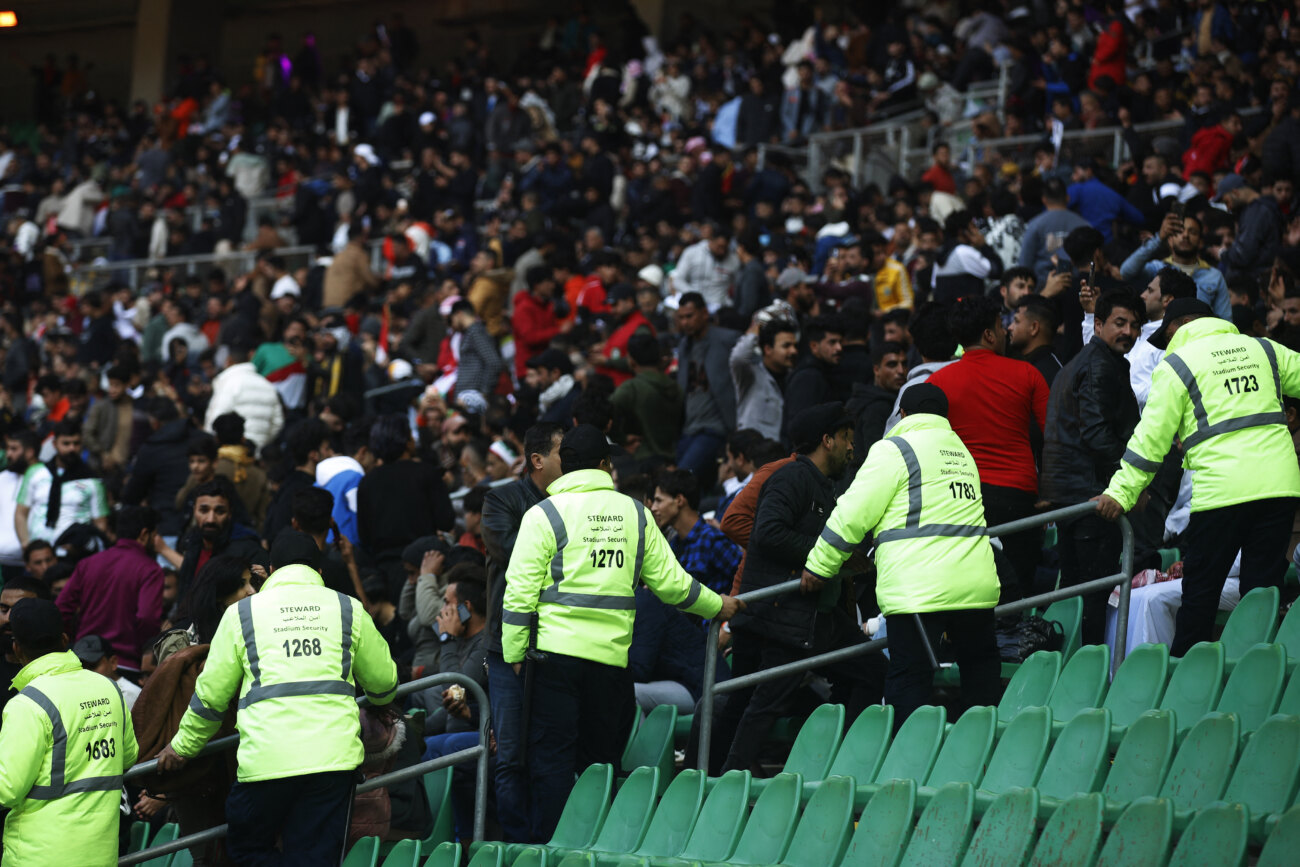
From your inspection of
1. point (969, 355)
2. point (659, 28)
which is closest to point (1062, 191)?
point (969, 355)

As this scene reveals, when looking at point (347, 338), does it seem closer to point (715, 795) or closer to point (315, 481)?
point (315, 481)

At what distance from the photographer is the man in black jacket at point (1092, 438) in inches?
258

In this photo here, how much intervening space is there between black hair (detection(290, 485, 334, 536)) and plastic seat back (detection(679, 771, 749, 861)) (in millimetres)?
2386

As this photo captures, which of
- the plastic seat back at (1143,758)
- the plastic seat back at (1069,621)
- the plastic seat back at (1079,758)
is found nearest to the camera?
the plastic seat back at (1143,758)

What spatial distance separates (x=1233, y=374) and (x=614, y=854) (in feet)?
10.2

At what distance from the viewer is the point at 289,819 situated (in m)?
5.43

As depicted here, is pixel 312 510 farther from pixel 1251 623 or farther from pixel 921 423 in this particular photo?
pixel 1251 623

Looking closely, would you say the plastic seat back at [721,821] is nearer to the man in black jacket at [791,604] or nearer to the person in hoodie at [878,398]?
the man in black jacket at [791,604]

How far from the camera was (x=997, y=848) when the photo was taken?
4656mm

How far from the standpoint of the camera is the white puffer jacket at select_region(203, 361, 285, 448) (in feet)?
39.3

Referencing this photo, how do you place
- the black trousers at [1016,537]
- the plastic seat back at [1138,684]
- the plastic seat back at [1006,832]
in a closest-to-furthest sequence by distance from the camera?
the plastic seat back at [1006,832]
the plastic seat back at [1138,684]
the black trousers at [1016,537]

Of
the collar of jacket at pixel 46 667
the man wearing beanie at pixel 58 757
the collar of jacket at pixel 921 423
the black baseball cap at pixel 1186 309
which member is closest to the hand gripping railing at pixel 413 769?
the man wearing beanie at pixel 58 757

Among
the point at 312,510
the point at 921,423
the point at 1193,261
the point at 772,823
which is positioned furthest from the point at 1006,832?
the point at 1193,261

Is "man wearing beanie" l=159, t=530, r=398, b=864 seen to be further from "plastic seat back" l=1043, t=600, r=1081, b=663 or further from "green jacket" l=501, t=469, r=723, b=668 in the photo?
"plastic seat back" l=1043, t=600, r=1081, b=663
